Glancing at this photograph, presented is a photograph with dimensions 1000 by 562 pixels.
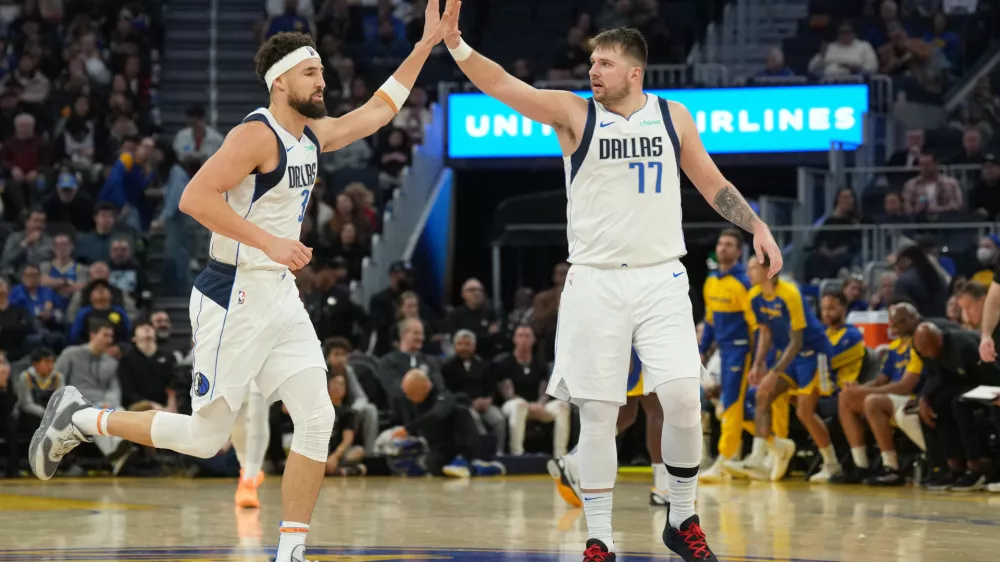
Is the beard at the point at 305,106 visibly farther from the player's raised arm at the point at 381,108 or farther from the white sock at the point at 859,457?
the white sock at the point at 859,457

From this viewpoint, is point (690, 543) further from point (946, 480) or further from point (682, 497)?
point (946, 480)

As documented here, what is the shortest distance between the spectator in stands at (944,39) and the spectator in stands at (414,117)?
6.90 m

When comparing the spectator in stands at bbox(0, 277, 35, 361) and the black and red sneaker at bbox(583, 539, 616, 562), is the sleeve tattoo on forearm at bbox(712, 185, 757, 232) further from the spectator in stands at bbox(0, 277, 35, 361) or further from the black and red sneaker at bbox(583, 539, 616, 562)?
the spectator in stands at bbox(0, 277, 35, 361)

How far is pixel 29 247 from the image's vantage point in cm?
1791

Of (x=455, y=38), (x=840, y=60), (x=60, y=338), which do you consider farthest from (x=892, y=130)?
(x=455, y=38)

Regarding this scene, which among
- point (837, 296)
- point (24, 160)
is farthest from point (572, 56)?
point (837, 296)

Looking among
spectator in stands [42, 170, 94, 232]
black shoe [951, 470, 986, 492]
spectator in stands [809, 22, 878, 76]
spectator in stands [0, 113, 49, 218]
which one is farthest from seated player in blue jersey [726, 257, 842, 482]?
spectator in stands [0, 113, 49, 218]

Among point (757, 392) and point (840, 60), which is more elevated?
point (840, 60)

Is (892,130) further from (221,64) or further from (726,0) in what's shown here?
(221,64)

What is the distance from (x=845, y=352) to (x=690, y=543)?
678 cm

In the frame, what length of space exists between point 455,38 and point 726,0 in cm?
1688

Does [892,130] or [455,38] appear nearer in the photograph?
[455,38]

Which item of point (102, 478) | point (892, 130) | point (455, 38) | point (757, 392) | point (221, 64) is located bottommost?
point (102, 478)

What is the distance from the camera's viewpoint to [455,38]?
7246mm
